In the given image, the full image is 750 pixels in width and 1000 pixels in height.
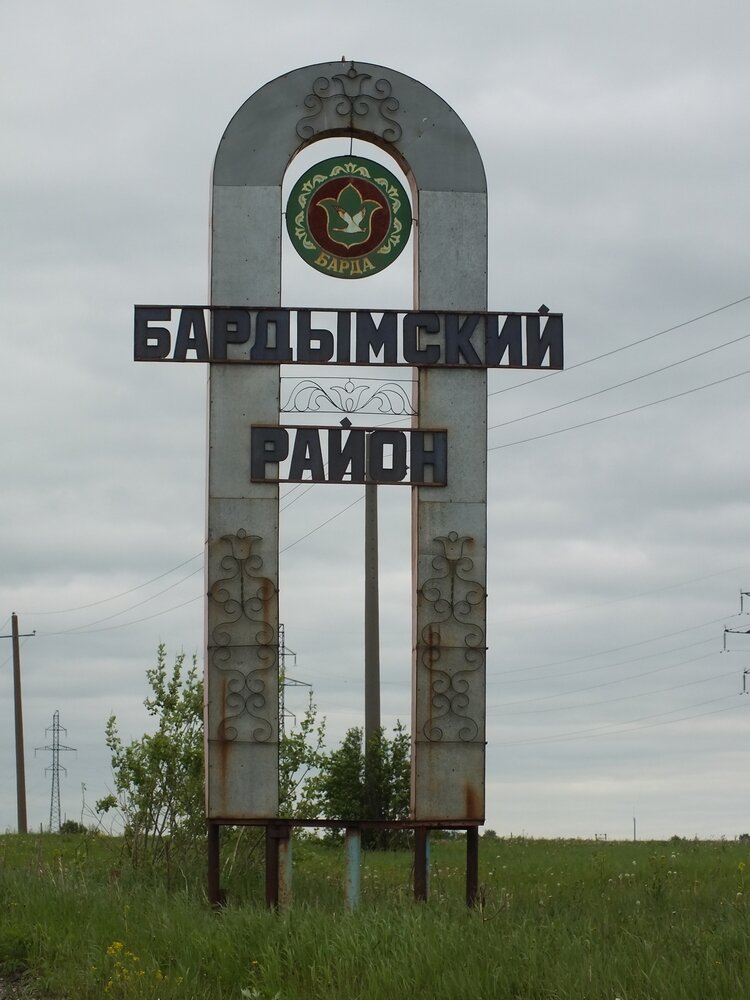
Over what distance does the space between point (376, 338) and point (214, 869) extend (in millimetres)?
5045

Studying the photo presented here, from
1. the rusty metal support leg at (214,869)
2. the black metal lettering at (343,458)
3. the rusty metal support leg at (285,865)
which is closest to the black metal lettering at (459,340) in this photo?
the black metal lettering at (343,458)

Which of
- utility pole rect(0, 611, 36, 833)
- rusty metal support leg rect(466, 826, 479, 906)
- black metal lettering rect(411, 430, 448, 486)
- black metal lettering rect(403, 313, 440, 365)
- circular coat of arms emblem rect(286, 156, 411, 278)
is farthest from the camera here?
utility pole rect(0, 611, 36, 833)

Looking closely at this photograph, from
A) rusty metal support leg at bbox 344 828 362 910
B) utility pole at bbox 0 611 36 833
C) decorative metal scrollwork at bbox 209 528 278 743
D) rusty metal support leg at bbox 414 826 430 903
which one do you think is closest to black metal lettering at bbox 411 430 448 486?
decorative metal scrollwork at bbox 209 528 278 743

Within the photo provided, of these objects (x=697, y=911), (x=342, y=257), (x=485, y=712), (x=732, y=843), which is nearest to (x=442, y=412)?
(x=342, y=257)

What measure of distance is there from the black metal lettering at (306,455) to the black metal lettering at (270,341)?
0.72m

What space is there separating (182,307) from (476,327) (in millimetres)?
2754

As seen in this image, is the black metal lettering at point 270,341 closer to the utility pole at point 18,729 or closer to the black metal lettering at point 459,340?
the black metal lettering at point 459,340

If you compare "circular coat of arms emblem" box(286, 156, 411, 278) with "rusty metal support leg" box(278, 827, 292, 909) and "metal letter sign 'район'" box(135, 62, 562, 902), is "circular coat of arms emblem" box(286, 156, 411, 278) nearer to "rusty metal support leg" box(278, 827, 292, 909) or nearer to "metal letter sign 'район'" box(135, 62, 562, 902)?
"metal letter sign 'район'" box(135, 62, 562, 902)

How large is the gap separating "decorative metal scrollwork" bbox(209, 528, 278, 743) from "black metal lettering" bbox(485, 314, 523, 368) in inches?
109

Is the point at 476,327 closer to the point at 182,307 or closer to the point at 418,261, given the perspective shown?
the point at 418,261

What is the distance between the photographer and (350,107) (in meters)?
13.9

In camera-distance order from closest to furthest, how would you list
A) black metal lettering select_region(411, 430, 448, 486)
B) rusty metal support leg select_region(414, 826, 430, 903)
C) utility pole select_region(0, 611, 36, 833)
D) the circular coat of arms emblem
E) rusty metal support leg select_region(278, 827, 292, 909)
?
rusty metal support leg select_region(278, 827, 292, 909) < rusty metal support leg select_region(414, 826, 430, 903) < black metal lettering select_region(411, 430, 448, 486) < the circular coat of arms emblem < utility pole select_region(0, 611, 36, 833)

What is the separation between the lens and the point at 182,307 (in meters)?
13.6

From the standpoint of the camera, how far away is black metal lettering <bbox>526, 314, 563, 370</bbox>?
13828mm
